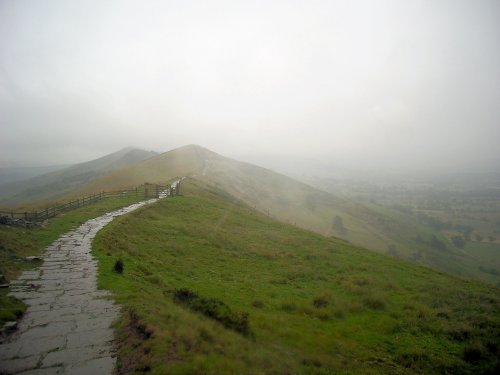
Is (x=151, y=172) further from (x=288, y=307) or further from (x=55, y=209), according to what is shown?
(x=288, y=307)

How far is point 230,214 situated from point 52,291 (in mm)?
32161

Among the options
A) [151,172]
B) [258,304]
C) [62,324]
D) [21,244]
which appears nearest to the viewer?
[62,324]

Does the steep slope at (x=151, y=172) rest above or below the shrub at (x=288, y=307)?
above

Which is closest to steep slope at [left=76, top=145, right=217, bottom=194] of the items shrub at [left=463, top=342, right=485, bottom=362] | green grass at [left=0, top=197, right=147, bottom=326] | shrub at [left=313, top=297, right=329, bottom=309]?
green grass at [left=0, top=197, right=147, bottom=326]

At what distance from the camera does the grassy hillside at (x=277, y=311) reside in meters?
10.1

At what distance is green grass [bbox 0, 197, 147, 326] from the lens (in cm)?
1202

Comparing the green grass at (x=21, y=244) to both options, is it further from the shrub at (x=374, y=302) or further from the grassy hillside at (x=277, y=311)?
the shrub at (x=374, y=302)

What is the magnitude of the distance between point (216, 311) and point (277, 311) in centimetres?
456

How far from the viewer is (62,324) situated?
11.2 m

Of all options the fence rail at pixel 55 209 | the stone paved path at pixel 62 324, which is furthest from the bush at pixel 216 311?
the fence rail at pixel 55 209

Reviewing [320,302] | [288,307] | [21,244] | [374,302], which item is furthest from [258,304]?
[21,244]

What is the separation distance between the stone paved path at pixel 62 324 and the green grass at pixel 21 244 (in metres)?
0.52

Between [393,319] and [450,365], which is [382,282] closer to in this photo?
[393,319]

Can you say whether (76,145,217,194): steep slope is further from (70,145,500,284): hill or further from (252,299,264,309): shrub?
(252,299,264,309): shrub
